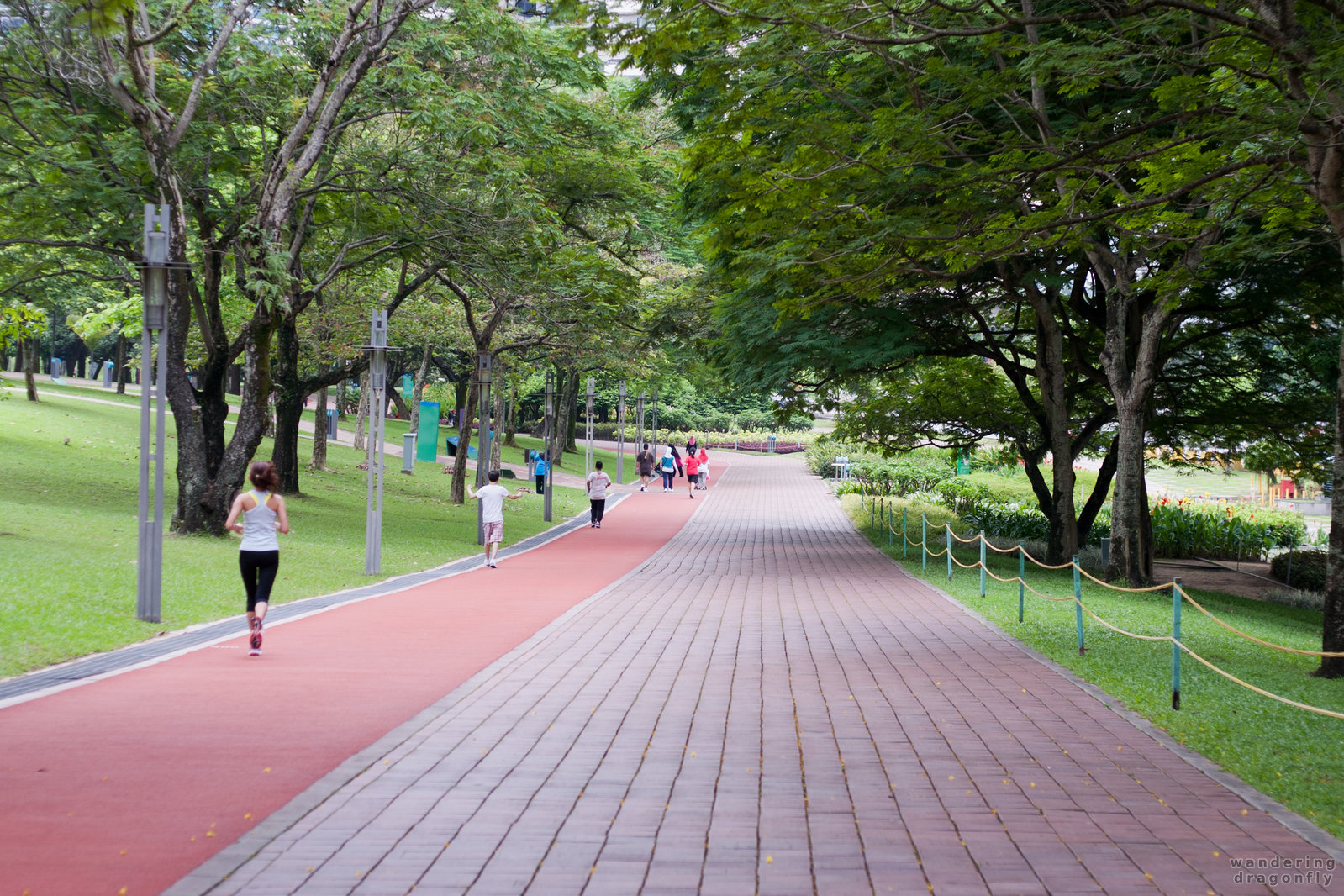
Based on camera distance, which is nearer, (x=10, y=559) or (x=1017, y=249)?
(x=1017, y=249)

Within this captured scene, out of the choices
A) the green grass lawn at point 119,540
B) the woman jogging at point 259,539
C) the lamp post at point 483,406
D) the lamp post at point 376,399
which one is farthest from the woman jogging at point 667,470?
the woman jogging at point 259,539

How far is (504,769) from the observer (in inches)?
232

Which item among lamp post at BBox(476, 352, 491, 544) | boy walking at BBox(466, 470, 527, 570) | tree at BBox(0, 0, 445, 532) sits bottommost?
boy walking at BBox(466, 470, 527, 570)

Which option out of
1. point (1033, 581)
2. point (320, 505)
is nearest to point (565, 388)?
point (320, 505)

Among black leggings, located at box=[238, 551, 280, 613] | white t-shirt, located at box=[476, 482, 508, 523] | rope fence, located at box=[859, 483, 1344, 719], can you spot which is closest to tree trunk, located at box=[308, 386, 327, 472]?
rope fence, located at box=[859, 483, 1344, 719]

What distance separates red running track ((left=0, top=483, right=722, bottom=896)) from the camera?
14.9 ft

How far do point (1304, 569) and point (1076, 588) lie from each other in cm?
1553

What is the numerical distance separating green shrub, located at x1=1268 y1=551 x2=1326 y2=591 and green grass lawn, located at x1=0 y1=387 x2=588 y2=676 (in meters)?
16.1

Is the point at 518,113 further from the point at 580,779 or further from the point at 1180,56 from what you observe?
the point at 580,779

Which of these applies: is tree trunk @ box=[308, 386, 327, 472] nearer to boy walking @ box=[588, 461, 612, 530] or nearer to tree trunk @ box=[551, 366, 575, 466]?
boy walking @ box=[588, 461, 612, 530]

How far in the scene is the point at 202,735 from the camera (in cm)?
643

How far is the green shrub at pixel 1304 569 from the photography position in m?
22.1

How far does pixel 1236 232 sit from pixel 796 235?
672 cm

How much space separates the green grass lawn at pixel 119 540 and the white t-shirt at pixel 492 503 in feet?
3.98
